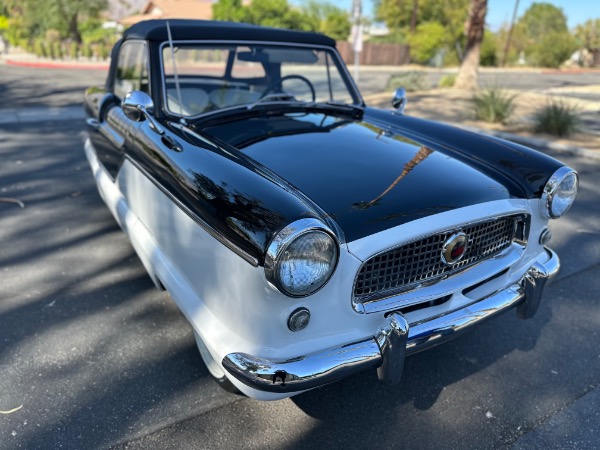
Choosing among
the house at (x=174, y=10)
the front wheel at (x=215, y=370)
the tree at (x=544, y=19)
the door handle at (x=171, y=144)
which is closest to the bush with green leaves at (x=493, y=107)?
the door handle at (x=171, y=144)

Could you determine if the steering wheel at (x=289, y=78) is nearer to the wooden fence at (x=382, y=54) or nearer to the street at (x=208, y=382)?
the street at (x=208, y=382)

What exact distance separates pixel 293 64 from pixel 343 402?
2321 millimetres

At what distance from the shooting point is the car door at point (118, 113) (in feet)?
10.2

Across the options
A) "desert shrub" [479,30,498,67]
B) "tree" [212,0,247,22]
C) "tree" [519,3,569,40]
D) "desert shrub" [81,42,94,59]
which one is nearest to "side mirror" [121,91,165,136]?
"desert shrub" [81,42,94,59]

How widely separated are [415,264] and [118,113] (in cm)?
227

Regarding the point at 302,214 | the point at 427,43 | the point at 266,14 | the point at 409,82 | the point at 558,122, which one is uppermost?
the point at 266,14

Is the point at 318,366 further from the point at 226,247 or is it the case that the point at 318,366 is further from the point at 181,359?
the point at 181,359

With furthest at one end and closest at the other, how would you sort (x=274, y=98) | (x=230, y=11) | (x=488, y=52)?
1. (x=488, y=52)
2. (x=230, y=11)
3. (x=274, y=98)

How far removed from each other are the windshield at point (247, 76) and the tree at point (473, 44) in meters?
11.1

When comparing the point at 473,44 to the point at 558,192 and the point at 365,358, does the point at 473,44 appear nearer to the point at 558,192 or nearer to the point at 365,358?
the point at 558,192

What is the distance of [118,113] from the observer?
10.8 ft

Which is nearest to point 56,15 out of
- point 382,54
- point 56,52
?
point 56,52

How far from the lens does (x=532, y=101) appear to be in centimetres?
1258

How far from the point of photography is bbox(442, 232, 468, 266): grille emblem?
203 centimetres
